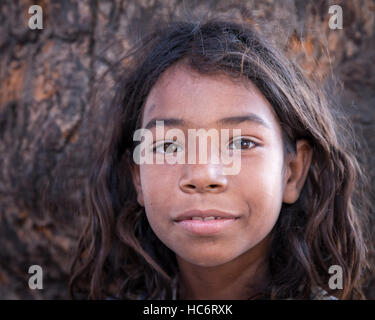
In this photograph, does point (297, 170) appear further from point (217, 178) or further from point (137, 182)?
point (137, 182)

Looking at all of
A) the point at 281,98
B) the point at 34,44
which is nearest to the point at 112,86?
the point at 34,44

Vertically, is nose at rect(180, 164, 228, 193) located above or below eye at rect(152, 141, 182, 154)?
below

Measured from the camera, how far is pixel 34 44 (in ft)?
7.11

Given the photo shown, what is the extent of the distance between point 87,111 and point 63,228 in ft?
1.71

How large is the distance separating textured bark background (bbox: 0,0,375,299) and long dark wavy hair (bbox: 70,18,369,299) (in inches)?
5.7

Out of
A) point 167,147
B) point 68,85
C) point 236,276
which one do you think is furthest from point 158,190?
point 68,85

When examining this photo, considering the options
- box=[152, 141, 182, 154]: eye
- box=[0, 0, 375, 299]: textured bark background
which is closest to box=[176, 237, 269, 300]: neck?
box=[152, 141, 182, 154]: eye

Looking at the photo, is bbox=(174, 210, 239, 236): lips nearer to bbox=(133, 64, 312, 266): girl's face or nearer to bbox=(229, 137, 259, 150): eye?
bbox=(133, 64, 312, 266): girl's face

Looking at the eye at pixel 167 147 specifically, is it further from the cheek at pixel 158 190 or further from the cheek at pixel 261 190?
the cheek at pixel 261 190

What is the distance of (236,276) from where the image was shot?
1844 mm

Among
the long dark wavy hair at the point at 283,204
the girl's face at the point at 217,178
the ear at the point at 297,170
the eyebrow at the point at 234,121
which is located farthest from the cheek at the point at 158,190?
the ear at the point at 297,170

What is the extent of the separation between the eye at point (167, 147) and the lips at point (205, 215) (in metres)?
0.20

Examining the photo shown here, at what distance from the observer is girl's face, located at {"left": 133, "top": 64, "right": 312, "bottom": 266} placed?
151 centimetres
